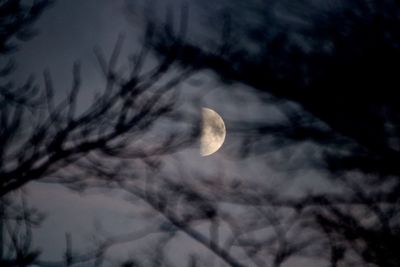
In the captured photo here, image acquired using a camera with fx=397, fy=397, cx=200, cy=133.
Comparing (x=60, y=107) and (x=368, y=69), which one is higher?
(x=368, y=69)

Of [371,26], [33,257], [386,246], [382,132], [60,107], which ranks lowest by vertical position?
[33,257]

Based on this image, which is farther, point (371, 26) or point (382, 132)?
point (371, 26)

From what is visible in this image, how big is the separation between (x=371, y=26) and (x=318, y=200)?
1.76 metres

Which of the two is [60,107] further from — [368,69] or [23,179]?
[368,69]

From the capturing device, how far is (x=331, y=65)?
3750 millimetres

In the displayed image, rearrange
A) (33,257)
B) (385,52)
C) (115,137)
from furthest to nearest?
(115,137) → (385,52) → (33,257)

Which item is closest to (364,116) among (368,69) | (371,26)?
(368,69)

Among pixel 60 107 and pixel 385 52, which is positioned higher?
pixel 385 52

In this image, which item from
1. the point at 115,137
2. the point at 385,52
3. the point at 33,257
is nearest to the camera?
the point at 33,257

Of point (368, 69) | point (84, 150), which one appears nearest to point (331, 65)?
point (368, 69)

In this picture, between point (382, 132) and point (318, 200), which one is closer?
point (382, 132)

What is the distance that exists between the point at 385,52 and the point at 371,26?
1.04 feet

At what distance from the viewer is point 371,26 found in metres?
3.76

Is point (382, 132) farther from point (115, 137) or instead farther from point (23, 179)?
point (23, 179)
